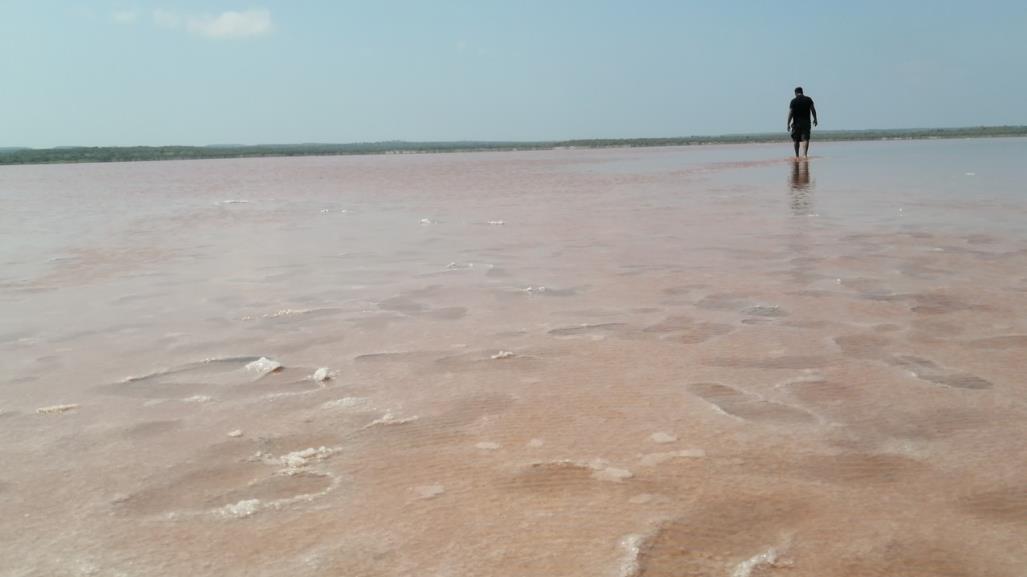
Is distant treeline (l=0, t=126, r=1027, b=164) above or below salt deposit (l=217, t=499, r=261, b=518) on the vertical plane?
above

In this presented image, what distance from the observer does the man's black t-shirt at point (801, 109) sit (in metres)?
16.0

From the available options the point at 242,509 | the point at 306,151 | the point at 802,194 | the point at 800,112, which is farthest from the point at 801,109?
the point at 306,151

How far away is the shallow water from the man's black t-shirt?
1163 cm

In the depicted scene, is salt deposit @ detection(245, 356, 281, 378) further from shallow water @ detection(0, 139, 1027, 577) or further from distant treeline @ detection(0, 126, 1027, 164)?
distant treeline @ detection(0, 126, 1027, 164)

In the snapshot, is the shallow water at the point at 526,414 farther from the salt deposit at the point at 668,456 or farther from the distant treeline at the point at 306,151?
the distant treeline at the point at 306,151

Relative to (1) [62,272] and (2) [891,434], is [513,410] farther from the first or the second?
(1) [62,272]

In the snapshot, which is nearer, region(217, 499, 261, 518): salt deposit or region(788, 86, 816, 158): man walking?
region(217, 499, 261, 518): salt deposit

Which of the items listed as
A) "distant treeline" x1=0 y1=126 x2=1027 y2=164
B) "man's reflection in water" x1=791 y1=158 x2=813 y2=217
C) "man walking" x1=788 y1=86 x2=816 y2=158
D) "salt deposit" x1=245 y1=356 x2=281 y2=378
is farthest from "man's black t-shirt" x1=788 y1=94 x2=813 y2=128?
"distant treeline" x1=0 y1=126 x2=1027 y2=164

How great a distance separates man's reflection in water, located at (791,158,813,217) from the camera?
7551mm

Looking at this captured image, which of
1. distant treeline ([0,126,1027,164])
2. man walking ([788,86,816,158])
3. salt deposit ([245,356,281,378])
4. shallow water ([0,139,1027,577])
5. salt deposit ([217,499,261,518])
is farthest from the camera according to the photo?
distant treeline ([0,126,1027,164])

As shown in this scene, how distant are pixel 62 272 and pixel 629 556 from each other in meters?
4.86

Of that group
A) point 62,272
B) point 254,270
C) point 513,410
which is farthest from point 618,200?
point 513,410

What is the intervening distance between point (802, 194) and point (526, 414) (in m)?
8.14

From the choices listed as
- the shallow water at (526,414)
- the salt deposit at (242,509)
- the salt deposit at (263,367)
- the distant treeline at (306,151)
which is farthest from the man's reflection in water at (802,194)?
the distant treeline at (306,151)
